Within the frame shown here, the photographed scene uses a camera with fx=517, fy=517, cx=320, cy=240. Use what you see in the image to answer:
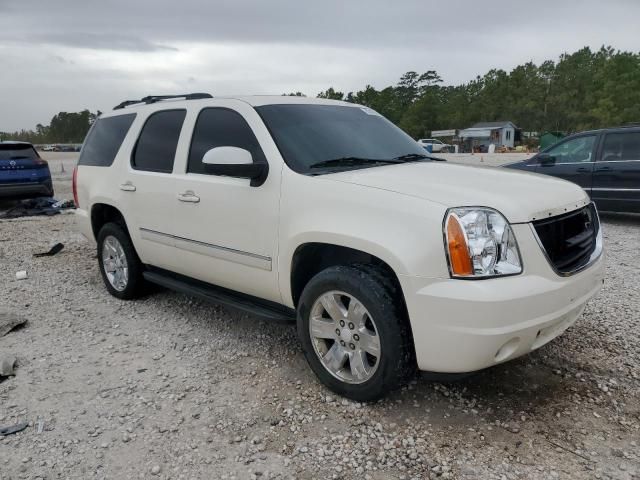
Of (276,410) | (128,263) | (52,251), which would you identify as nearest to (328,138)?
(276,410)

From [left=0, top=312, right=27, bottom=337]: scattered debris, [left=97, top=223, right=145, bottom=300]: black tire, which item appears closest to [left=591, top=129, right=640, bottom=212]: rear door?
[left=97, top=223, right=145, bottom=300]: black tire

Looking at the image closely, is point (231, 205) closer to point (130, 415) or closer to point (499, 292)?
point (130, 415)

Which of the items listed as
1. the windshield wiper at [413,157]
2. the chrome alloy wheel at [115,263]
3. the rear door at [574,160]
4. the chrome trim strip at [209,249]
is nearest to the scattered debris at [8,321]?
the chrome alloy wheel at [115,263]

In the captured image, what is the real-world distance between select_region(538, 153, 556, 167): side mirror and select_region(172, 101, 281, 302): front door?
7188 mm

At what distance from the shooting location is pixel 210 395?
10.6ft

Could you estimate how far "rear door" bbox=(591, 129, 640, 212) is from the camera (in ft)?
27.0

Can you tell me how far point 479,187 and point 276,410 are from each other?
173cm

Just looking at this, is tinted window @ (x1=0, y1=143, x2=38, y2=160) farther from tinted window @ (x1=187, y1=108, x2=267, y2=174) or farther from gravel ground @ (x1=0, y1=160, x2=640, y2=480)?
tinted window @ (x1=187, y1=108, x2=267, y2=174)

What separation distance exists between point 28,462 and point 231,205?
73.4 inches

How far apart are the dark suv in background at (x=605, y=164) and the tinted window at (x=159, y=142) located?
23.6 feet

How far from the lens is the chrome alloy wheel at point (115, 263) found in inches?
195

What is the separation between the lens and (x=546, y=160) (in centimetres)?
922

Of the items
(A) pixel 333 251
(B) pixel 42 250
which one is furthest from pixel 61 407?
(B) pixel 42 250

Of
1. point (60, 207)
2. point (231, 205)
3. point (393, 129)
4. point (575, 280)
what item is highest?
point (393, 129)
